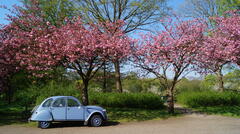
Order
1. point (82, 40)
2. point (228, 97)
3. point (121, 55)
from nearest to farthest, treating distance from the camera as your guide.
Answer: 1. point (82, 40)
2. point (121, 55)
3. point (228, 97)

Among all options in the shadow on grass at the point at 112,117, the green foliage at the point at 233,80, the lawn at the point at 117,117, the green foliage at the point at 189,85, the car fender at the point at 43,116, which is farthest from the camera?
the green foliage at the point at 189,85

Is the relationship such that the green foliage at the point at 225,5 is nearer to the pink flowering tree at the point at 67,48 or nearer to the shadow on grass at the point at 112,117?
the shadow on grass at the point at 112,117

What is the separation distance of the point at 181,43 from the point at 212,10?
18385 mm

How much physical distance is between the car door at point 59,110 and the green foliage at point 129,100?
9.23m

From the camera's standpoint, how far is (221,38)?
1317 cm

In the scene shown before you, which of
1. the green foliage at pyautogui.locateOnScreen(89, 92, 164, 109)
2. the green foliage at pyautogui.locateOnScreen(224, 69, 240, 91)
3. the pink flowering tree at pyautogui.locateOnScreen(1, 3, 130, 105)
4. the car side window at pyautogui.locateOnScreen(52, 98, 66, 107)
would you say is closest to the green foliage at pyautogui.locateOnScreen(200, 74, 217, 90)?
the green foliage at pyautogui.locateOnScreen(224, 69, 240, 91)

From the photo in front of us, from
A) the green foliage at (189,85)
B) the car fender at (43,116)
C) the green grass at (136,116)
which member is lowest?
the green grass at (136,116)

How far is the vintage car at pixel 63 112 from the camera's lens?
9.38 metres

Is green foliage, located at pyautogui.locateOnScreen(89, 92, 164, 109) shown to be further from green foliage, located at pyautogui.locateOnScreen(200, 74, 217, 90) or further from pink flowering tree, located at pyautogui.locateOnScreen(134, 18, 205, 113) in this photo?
green foliage, located at pyautogui.locateOnScreen(200, 74, 217, 90)

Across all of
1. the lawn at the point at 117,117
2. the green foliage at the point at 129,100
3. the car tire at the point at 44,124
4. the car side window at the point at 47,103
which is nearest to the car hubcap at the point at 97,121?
the lawn at the point at 117,117

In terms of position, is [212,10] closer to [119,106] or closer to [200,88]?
[200,88]

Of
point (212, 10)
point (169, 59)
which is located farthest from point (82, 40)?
point (212, 10)

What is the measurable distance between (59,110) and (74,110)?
67 centimetres

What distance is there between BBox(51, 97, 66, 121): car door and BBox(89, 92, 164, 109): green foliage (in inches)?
363
